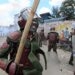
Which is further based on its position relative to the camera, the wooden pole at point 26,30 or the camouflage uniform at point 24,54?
the camouflage uniform at point 24,54

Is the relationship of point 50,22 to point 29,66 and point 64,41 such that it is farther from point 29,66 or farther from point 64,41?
point 29,66

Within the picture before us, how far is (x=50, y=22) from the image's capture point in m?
23.0

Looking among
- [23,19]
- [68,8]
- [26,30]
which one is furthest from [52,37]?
[68,8]

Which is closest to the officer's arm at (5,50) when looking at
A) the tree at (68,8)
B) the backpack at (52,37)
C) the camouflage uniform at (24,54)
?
the camouflage uniform at (24,54)

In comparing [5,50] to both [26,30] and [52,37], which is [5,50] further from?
[52,37]

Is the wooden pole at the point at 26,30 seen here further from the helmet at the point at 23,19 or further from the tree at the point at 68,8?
the tree at the point at 68,8

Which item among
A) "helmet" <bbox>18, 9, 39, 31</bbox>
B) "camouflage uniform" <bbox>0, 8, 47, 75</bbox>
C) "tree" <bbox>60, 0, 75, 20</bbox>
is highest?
"helmet" <bbox>18, 9, 39, 31</bbox>

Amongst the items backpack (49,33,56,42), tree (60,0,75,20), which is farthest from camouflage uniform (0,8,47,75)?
tree (60,0,75,20)

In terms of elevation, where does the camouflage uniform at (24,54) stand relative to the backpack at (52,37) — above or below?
above

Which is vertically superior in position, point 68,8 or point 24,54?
point 24,54

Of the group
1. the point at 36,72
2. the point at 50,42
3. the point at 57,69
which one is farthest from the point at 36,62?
the point at 50,42

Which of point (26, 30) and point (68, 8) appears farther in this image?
point (68, 8)

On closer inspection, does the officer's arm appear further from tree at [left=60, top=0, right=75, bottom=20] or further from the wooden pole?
tree at [left=60, top=0, right=75, bottom=20]

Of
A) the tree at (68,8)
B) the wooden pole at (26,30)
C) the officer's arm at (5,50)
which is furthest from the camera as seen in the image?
the tree at (68,8)
